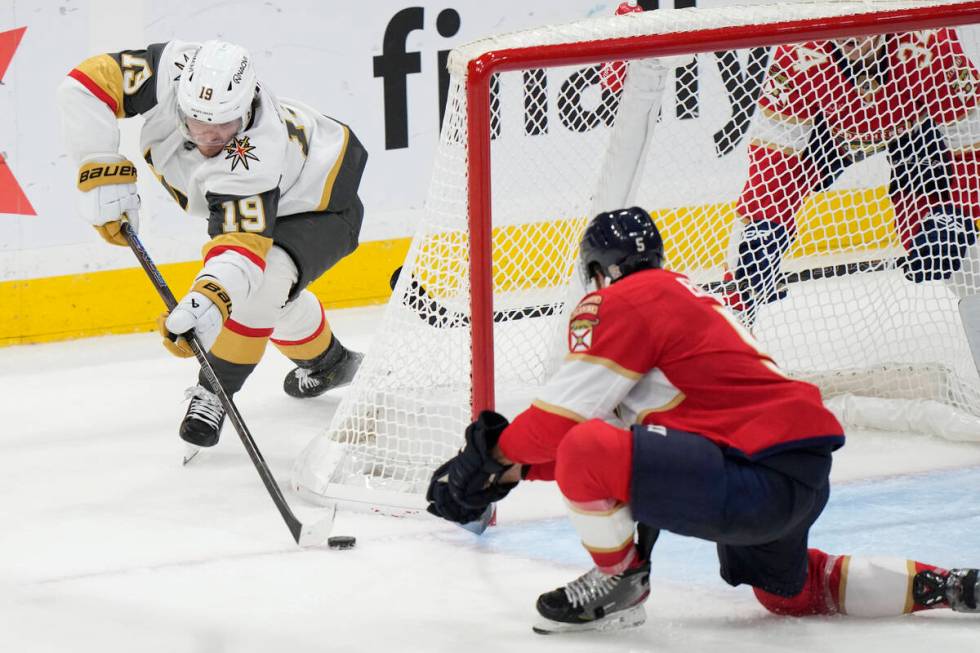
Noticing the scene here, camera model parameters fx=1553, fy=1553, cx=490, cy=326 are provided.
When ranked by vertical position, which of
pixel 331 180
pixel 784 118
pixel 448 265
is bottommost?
pixel 448 265

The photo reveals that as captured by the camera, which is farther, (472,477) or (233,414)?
(233,414)

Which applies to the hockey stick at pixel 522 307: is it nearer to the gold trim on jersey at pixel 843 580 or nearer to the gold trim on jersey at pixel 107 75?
the gold trim on jersey at pixel 107 75

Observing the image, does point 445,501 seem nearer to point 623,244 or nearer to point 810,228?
point 623,244

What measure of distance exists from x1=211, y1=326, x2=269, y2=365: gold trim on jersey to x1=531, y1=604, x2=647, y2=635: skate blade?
116 centimetres

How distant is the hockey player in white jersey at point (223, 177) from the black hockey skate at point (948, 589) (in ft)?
4.78

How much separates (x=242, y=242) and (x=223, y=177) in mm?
145

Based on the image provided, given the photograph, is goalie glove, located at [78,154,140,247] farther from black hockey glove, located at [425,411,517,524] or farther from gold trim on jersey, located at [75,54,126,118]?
black hockey glove, located at [425,411,517,524]

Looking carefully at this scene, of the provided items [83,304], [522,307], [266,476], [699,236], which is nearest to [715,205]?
[699,236]

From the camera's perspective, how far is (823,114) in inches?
147

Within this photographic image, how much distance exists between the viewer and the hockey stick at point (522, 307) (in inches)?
128

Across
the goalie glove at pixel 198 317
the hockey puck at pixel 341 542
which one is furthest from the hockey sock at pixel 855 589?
the goalie glove at pixel 198 317

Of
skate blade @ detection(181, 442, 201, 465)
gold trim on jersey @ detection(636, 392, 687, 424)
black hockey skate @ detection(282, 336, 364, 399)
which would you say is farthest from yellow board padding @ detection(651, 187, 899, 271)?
gold trim on jersey @ detection(636, 392, 687, 424)

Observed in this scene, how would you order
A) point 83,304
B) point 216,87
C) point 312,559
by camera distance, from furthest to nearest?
1. point 83,304
2. point 216,87
3. point 312,559

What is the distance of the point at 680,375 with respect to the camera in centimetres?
229
